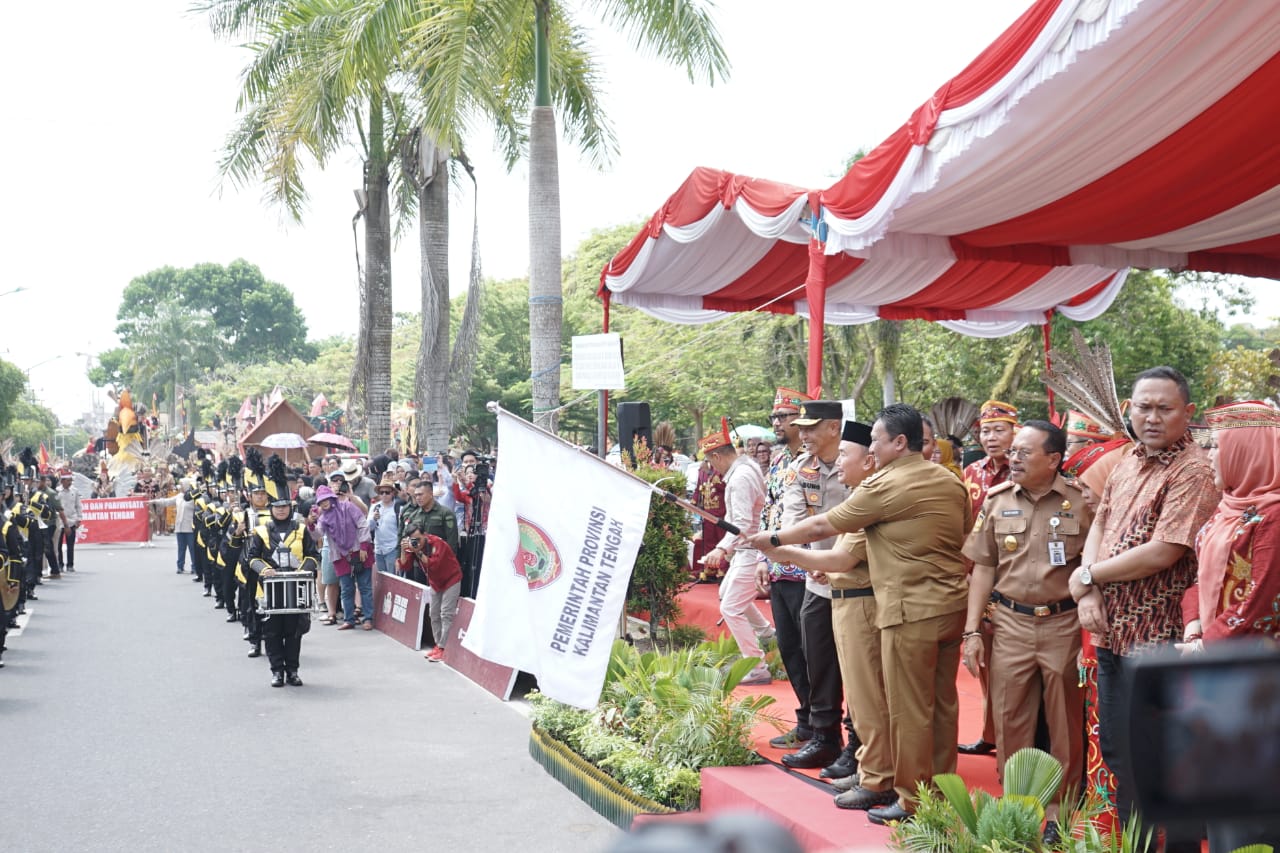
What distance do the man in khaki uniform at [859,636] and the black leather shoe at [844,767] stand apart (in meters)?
0.29

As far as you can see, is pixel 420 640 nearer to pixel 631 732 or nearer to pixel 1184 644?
pixel 631 732

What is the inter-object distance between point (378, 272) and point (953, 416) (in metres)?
14.3

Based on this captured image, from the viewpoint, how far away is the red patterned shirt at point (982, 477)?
7.18m

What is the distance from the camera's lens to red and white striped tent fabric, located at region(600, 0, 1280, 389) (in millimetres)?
6148

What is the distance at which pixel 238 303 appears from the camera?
11112cm

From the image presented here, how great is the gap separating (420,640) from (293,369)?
67.3 m

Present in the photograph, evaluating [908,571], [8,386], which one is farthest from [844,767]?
[8,386]

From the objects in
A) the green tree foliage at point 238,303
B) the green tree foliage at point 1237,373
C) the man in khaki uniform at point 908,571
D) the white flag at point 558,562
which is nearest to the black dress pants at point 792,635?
the white flag at point 558,562

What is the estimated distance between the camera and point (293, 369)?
77.7 meters

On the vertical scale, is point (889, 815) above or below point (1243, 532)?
below

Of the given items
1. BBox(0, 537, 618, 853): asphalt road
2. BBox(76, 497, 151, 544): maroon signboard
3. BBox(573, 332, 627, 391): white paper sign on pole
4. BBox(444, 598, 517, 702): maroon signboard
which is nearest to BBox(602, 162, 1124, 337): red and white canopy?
BBox(573, 332, 627, 391): white paper sign on pole

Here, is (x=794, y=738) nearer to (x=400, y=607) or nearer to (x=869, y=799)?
(x=869, y=799)

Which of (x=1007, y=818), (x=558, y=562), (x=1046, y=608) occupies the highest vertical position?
(x=558, y=562)

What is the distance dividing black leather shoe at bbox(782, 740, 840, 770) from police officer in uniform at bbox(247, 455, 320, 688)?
20.3ft
